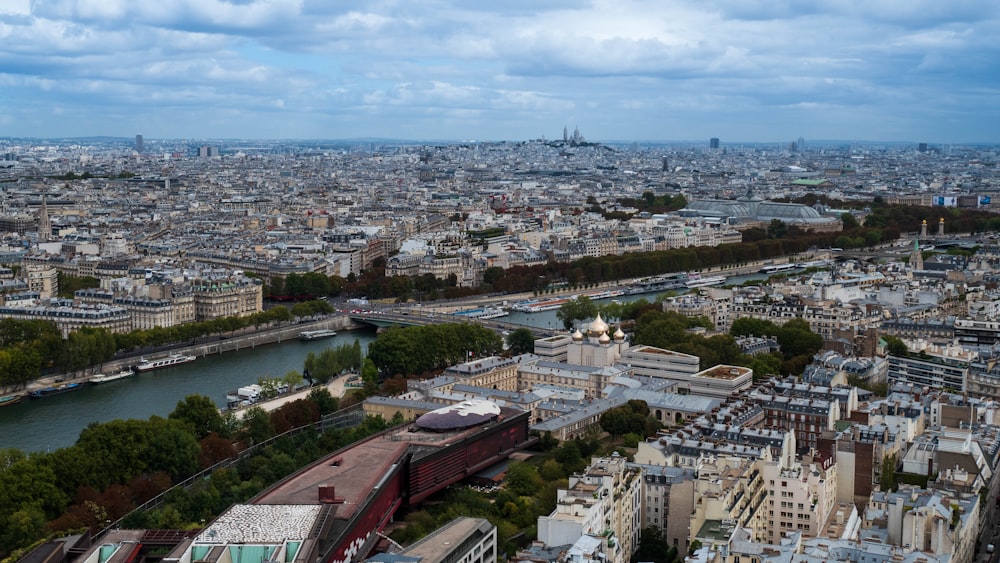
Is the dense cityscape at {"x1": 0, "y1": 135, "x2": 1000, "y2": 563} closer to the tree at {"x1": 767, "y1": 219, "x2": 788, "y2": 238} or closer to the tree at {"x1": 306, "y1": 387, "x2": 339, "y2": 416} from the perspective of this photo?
the tree at {"x1": 306, "y1": 387, "x2": 339, "y2": 416}

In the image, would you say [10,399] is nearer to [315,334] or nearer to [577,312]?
[315,334]

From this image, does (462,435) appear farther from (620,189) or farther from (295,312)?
(620,189)

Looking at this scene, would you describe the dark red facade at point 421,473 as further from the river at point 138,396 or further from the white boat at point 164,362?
the white boat at point 164,362

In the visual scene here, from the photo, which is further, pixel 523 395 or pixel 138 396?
pixel 138 396

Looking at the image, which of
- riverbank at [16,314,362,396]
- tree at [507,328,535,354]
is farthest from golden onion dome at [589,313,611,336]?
riverbank at [16,314,362,396]

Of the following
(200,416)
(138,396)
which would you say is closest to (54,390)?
(138,396)

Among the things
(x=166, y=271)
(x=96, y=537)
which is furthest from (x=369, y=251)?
(x=96, y=537)

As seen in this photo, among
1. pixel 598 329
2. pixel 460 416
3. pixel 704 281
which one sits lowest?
pixel 704 281
